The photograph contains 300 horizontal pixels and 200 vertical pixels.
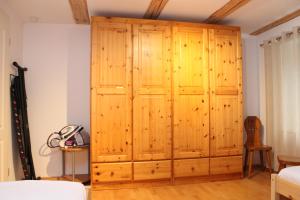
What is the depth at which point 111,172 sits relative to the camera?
3389 mm

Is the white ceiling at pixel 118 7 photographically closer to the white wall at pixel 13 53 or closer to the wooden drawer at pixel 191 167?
the white wall at pixel 13 53

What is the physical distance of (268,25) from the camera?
413 centimetres

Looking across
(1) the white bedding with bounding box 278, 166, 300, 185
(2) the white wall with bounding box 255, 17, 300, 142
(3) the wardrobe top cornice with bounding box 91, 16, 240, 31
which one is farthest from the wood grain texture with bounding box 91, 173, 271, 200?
(3) the wardrobe top cornice with bounding box 91, 16, 240, 31

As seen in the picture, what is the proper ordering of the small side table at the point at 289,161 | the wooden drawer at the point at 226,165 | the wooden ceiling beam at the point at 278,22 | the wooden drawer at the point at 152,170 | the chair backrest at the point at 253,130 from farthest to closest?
the chair backrest at the point at 253,130, the wooden drawer at the point at 226,165, the wooden ceiling beam at the point at 278,22, the wooden drawer at the point at 152,170, the small side table at the point at 289,161

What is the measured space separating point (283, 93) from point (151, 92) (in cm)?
205

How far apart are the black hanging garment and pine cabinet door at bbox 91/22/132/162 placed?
965 mm

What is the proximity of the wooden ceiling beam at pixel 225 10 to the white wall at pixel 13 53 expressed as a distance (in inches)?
107

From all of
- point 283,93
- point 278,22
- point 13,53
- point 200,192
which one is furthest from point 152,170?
point 278,22

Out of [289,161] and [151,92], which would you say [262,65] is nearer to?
[289,161]

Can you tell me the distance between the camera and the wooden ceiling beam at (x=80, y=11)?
3.18m

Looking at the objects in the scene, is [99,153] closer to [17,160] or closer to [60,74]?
[17,160]

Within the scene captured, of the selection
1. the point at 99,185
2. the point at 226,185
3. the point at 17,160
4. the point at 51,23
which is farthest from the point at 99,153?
the point at 51,23

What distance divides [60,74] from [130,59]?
4.05 ft

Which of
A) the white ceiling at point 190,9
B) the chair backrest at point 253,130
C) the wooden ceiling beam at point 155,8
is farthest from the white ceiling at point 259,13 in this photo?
the chair backrest at point 253,130
